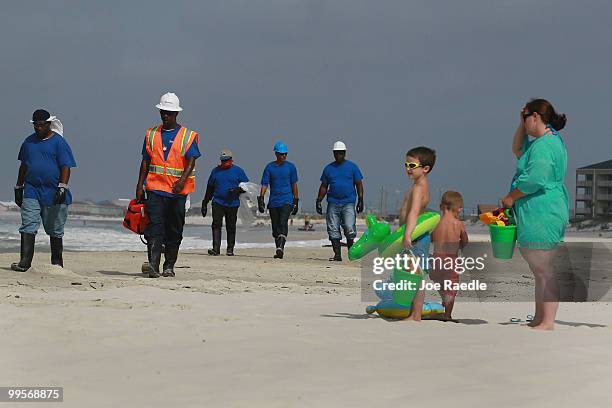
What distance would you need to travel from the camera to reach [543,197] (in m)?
5.88

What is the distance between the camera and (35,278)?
29.0 ft

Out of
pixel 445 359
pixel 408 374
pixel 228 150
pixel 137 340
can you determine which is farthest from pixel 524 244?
pixel 228 150

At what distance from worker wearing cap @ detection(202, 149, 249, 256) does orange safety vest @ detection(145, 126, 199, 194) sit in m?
5.06

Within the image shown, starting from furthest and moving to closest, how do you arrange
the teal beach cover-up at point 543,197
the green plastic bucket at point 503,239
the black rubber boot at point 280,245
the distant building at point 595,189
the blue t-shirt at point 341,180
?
the distant building at point 595,189 < the black rubber boot at point 280,245 < the blue t-shirt at point 341,180 < the green plastic bucket at point 503,239 < the teal beach cover-up at point 543,197


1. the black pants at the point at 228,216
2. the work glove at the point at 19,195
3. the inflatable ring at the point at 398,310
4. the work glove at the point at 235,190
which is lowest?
the inflatable ring at the point at 398,310

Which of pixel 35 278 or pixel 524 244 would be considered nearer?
pixel 524 244

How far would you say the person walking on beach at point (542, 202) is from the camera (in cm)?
587

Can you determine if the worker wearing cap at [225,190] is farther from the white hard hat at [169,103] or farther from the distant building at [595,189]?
the distant building at [595,189]

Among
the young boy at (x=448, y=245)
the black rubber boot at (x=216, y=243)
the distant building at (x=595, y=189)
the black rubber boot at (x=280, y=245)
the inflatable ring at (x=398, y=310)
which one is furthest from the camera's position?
the distant building at (x=595, y=189)

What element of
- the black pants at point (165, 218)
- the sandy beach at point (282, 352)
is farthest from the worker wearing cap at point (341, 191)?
the sandy beach at point (282, 352)

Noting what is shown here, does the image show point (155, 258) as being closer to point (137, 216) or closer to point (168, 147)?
point (137, 216)

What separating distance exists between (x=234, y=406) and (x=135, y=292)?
14.1 feet

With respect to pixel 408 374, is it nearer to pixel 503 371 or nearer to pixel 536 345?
pixel 503 371

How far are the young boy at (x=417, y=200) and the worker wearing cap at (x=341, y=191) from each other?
752cm
